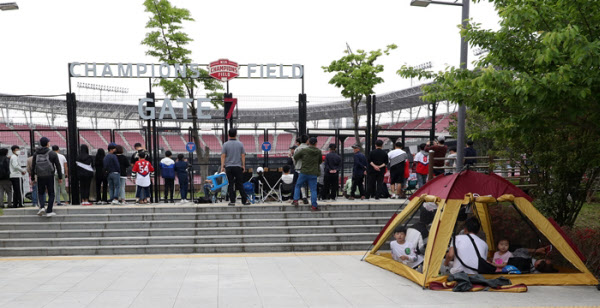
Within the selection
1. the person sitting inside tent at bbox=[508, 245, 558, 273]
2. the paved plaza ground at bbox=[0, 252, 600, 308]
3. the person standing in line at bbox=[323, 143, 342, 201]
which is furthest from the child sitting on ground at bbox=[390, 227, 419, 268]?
the person standing in line at bbox=[323, 143, 342, 201]

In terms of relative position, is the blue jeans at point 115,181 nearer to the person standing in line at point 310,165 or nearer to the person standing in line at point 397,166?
the person standing in line at point 310,165

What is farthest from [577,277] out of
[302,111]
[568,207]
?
[302,111]

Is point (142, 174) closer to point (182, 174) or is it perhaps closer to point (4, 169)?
point (182, 174)

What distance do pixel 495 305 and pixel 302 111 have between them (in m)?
8.03

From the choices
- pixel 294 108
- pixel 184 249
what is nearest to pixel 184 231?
pixel 184 249

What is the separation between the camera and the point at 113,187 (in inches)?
448

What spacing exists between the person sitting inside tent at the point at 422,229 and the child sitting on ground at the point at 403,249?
77 mm

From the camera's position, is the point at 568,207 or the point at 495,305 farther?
the point at 568,207

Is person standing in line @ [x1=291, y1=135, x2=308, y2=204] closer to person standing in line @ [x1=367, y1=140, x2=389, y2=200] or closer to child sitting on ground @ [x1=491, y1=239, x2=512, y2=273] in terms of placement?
person standing in line @ [x1=367, y1=140, x2=389, y2=200]

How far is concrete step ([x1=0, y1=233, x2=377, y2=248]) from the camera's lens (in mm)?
8992

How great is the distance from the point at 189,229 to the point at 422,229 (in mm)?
5038

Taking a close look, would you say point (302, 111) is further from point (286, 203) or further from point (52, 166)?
point (52, 166)

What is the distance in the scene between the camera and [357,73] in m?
21.7

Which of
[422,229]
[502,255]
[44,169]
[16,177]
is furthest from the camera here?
[16,177]
